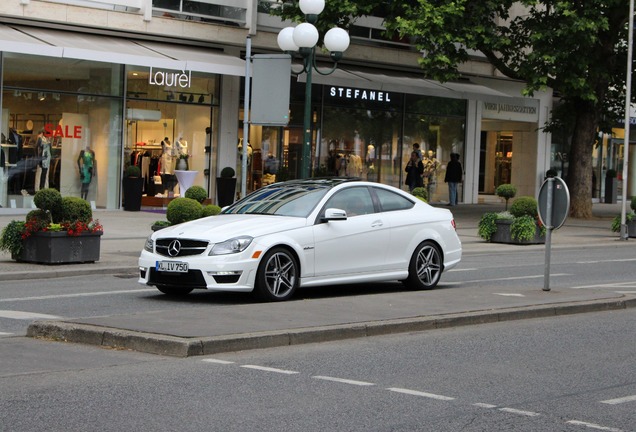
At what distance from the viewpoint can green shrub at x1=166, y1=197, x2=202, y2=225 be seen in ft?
62.6

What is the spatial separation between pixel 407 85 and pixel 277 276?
79.5ft

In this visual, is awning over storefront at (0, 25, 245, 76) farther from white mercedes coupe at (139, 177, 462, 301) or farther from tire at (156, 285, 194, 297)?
tire at (156, 285, 194, 297)

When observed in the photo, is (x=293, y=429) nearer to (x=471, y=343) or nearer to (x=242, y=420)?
(x=242, y=420)

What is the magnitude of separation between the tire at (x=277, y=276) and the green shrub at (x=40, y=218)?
18.7 ft

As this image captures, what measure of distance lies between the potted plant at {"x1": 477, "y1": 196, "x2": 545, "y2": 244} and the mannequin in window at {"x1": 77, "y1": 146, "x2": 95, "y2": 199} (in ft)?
37.7

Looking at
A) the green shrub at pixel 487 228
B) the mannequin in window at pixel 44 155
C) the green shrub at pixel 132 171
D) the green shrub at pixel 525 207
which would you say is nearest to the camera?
the green shrub at pixel 525 207

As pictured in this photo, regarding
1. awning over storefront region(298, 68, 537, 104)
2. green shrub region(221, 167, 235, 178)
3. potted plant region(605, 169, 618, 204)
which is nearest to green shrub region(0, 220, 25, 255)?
green shrub region(221, 167, 235, 178)

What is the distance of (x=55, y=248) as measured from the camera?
688 inches

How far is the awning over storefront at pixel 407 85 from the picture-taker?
35.0 metres

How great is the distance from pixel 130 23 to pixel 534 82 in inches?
455

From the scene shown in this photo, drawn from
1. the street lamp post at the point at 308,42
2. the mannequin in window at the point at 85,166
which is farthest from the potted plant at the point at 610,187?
the street lamp post at the point at 308,42

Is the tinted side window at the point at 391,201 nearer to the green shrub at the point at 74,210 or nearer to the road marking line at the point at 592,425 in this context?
the green shrub at the point at 74,210

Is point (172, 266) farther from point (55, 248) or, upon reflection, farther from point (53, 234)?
point (55, 248)

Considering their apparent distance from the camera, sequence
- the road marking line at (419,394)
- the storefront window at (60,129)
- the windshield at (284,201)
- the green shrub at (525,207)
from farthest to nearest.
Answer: the storefront window at (60,129), the green shrub at (525,207), the windshield at (284,201), the road marking line at (419,394)
